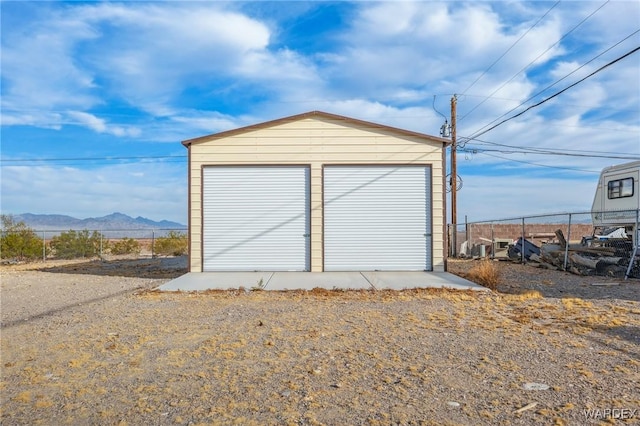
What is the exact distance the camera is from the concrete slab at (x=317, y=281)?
9998mm

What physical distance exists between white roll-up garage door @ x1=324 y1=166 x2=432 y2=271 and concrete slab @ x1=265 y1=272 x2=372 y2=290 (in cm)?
71

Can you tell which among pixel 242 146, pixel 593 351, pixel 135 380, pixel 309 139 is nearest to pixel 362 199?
A: pixel 309 139

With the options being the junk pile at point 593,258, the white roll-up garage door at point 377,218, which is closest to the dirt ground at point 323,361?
the white roll-up garage door at point 377,218

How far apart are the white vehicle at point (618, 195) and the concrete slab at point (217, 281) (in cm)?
1099

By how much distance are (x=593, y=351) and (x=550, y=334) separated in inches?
31.3

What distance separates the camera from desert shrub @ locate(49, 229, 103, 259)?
70.0 ft

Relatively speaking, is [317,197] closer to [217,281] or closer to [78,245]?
[217,281]

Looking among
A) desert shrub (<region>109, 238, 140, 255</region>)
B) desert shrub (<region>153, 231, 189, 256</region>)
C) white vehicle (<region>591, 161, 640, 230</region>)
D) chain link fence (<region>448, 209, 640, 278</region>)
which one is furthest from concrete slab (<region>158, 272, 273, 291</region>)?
desert shrub (<region>109, 238, 140, 255</region>)

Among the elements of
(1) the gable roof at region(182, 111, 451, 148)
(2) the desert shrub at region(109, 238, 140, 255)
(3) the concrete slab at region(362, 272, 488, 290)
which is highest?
(1) the gable roof at region(182, 111, 451, 148)

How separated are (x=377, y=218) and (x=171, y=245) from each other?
14065 millimetres

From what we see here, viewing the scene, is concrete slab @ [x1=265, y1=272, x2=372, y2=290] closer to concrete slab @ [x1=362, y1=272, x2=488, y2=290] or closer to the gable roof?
concrete slab @ [x1=362, y1=272, x2=488, y2=290]

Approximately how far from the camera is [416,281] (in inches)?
420

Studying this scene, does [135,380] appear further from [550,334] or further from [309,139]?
[309,139]

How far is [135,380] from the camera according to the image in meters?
4.04
